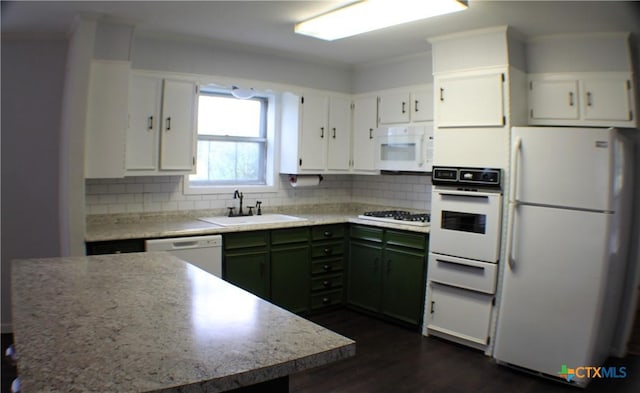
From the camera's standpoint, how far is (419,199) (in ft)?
14.9

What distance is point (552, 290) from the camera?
308 cm

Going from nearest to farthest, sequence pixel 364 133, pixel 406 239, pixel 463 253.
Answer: pixel 463 253, pixel 406 239, pixel 364 133

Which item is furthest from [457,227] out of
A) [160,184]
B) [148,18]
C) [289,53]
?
[148,18]

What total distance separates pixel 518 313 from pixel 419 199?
5.20 ft

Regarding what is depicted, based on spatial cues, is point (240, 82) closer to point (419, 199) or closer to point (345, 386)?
point (419, 199)

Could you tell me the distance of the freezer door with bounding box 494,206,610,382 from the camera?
9.62ft

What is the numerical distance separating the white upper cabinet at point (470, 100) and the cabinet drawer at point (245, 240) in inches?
68.2

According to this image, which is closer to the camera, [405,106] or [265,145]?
[405,106]

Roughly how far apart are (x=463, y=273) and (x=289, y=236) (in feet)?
4.93

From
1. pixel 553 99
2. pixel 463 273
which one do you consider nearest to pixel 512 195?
pixel 463 273

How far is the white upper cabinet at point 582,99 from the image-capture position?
322 cm

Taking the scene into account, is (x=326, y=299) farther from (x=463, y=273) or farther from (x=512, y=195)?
(x=512, y=195)

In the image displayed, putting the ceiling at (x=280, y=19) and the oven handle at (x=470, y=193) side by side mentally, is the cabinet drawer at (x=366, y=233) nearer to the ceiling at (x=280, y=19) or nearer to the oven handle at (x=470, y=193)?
the oven handle at (x=470, y=193)

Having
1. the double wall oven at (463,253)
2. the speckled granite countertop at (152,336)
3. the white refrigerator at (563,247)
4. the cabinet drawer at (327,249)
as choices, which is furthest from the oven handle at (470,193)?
the speckled granite countertop at (152,336)
